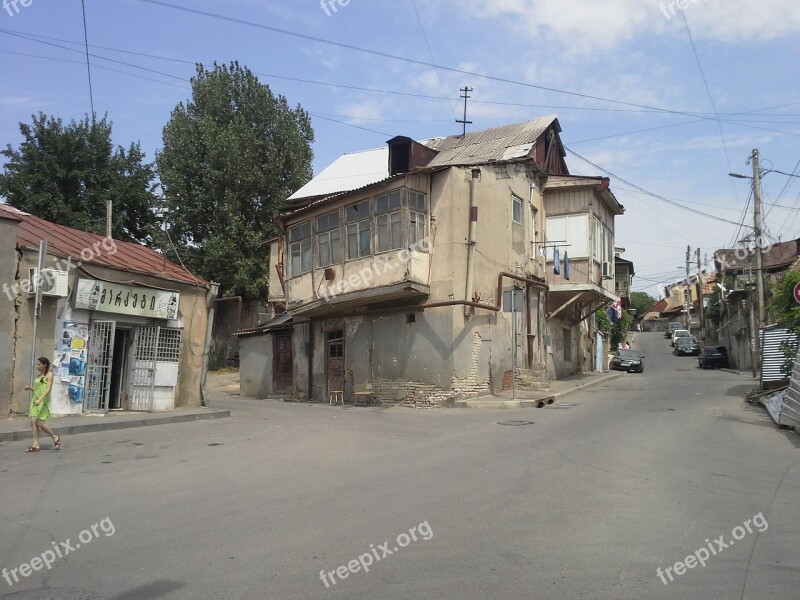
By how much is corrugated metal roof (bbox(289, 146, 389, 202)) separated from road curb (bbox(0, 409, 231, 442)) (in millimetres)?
12991

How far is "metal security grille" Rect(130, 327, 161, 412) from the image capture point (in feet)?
58.9

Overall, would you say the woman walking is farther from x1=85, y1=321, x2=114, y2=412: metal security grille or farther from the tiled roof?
the tiled roof

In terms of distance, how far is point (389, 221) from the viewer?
20984 millimetres

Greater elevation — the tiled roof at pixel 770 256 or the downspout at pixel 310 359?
the tiled roof at pixel 770 256

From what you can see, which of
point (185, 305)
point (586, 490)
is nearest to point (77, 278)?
point (185, 305)

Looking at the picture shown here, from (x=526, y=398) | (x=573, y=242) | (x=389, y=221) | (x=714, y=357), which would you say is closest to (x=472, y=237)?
(x=389, y=221)

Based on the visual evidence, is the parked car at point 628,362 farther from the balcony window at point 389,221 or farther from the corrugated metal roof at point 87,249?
the corrugated metal roof at point 87,249

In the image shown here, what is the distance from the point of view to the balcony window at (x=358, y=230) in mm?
21641

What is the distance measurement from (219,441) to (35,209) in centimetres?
2801

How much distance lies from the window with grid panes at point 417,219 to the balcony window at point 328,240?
314 cm

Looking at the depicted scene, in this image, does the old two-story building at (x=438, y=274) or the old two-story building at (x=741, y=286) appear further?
the old two-story building at (x=741, y=286)

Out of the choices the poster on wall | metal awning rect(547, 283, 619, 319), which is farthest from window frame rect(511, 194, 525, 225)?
the poster on wall

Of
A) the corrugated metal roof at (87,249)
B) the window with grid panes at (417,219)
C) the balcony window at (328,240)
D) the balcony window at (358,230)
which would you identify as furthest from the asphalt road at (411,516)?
the balcony window at (328,240)

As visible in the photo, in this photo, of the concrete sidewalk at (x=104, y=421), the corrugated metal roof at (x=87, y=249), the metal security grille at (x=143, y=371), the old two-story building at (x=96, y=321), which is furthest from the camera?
the metal security grille at (x=143, y=371)
